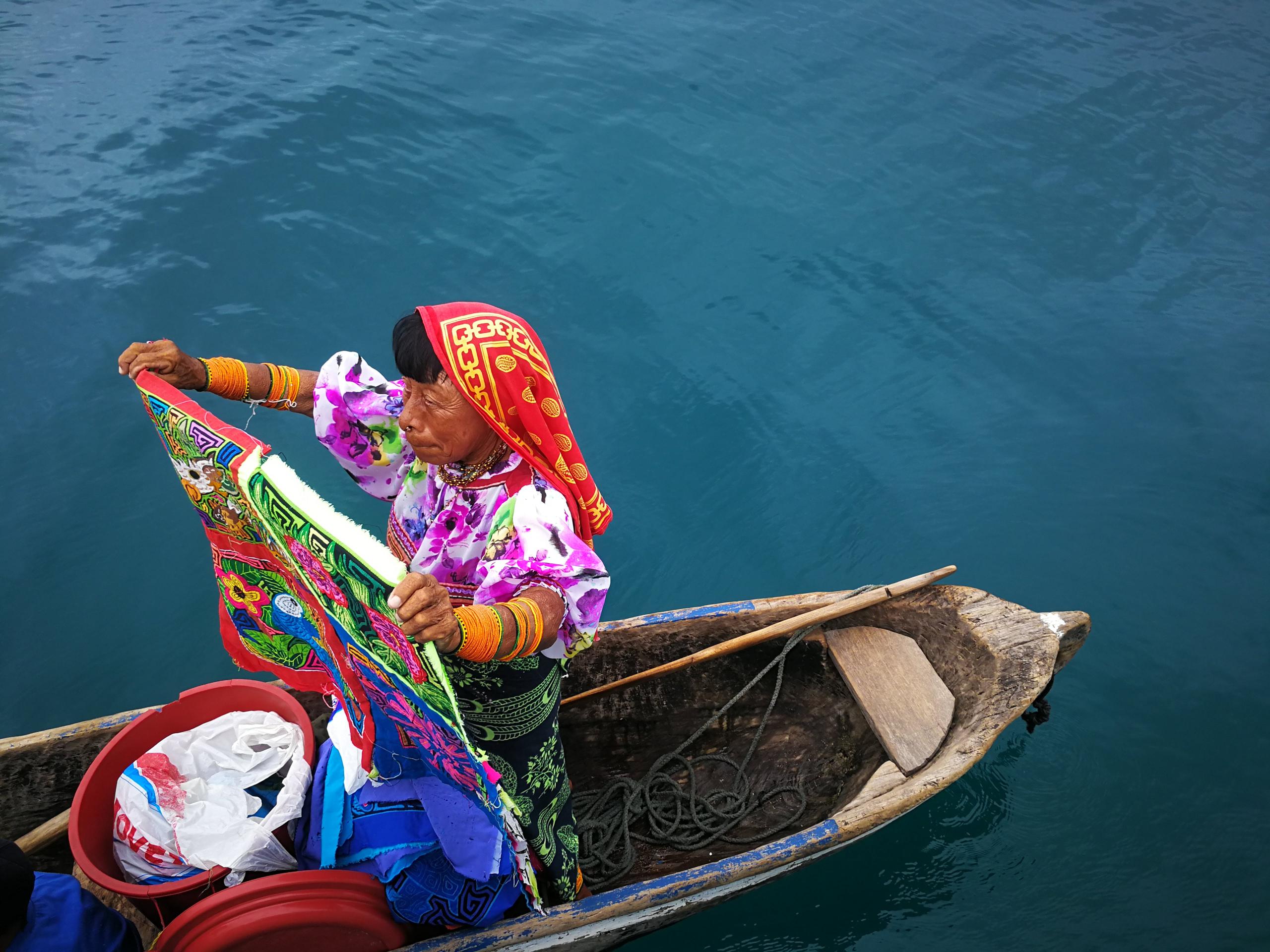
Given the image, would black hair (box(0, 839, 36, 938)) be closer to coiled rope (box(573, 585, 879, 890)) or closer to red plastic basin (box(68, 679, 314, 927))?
red plastic basin (box(68, 679, 314, 927))

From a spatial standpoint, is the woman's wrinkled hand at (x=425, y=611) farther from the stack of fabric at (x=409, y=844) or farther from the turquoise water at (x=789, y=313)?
the turquoise water at (x=789, y=313)

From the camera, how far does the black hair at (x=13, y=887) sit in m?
2.11

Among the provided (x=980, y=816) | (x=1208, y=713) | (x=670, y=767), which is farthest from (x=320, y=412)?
(x=1208, y=713)

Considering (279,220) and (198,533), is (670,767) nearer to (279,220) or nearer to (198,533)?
(198,533)

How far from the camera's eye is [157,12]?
30.8 ft

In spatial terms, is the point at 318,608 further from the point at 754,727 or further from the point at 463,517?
the point at 754,727

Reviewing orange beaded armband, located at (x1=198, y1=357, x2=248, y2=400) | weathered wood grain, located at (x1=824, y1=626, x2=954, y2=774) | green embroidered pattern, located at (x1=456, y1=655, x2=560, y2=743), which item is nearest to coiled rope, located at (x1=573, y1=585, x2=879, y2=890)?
weathered wood grain, located at (x1=824, y1=626, x2=954, y2=774)

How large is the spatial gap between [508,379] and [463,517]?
456 millimetres

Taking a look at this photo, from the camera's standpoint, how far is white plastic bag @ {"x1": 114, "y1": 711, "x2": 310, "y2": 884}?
104 inches

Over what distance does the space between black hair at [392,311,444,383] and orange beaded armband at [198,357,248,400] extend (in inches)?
26.8

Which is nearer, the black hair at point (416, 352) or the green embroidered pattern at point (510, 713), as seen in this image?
the black hair at point (416, 352)

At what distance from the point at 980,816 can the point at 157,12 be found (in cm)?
1041

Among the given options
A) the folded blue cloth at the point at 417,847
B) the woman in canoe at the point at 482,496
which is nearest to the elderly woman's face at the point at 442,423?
the woman in canoe at the point at 482,496

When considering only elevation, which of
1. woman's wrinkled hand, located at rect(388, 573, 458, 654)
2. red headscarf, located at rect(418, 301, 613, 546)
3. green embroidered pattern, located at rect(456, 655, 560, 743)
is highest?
red headscarf, located at rect(418, 301, 613, 546)
